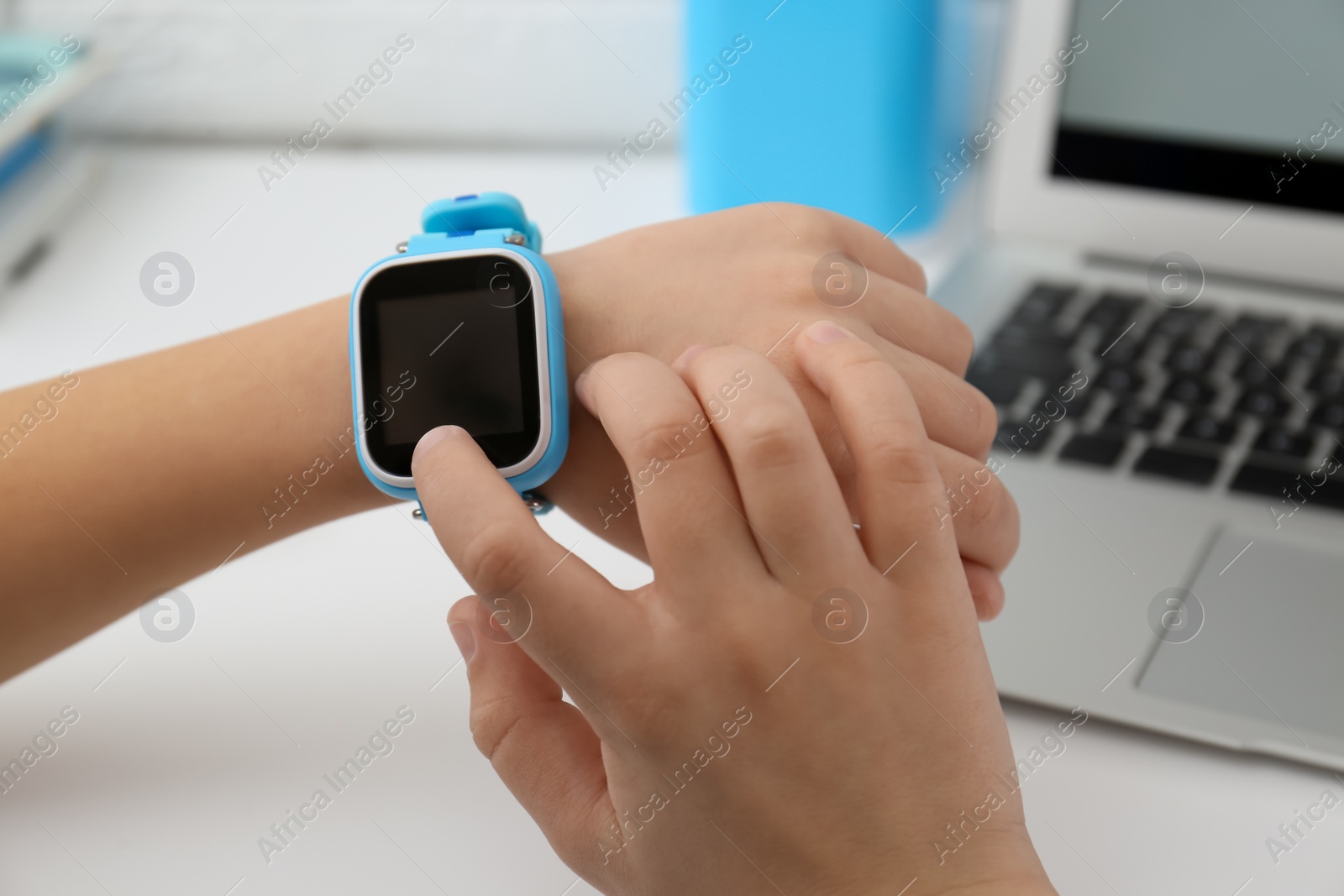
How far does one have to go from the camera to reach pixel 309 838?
489mm

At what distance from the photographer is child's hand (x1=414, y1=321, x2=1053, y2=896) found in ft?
1.25

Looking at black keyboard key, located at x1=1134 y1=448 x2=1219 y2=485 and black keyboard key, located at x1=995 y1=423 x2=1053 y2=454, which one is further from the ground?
black keyboard key, located at x1=995 y1=423 x2=1053 y2=454

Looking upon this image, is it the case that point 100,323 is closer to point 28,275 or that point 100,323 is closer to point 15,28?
point 28,275

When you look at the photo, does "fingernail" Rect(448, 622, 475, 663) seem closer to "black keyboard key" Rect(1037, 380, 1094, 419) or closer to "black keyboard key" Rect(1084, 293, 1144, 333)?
"black keyboard key" Rect(1037, 380, 1094, 419)

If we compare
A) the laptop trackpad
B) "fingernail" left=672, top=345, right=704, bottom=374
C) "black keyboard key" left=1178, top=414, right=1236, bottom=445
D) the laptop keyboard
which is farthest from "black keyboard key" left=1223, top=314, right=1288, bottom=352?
"fingernail" left=672, top=345, right=704, bottom=374

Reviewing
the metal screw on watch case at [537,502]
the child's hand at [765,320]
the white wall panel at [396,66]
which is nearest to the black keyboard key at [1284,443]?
the child's hand at [765,320]

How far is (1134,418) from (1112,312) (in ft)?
0.47

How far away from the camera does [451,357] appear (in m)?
0.52

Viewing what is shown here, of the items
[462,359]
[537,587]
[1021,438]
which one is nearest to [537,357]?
[462,359]

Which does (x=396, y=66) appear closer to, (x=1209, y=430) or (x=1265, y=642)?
(x=1209, y=430)

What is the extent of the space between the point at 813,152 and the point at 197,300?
0.54 meters

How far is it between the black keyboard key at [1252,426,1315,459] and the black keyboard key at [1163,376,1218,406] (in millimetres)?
45

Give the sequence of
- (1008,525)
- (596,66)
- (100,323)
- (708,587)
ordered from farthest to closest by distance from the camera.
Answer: (596,66) < (100,323) < (1008,525) < (708,587)

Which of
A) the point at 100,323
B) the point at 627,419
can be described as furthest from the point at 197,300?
the point at 627,419
